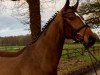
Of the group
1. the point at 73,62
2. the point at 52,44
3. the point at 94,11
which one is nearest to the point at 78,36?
the point at 52,44

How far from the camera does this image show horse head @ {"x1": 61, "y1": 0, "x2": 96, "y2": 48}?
7582mm

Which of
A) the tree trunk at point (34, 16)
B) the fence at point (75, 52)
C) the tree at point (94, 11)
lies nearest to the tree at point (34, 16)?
the tree trunk at point (34, 16)

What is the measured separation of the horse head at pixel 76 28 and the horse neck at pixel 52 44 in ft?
0.38

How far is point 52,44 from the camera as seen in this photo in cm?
777

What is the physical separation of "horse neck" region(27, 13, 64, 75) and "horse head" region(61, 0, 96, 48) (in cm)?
12

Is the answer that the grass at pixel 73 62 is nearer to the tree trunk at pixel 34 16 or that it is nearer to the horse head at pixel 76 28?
the tree trunk at pixel 34 16

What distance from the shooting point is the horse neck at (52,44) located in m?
7.73

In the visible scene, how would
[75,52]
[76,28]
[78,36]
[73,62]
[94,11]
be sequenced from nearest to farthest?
[76,28], [78,36], [75,52], [73,62], [94,11]

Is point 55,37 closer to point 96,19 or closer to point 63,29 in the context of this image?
point 63,29

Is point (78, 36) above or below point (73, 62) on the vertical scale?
above

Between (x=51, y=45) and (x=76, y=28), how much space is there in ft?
1.92

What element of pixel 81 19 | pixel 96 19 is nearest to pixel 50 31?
pixel 81 19

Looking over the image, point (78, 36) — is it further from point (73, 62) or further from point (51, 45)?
point (73, 62)

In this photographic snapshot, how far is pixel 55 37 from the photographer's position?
25.5 ft
